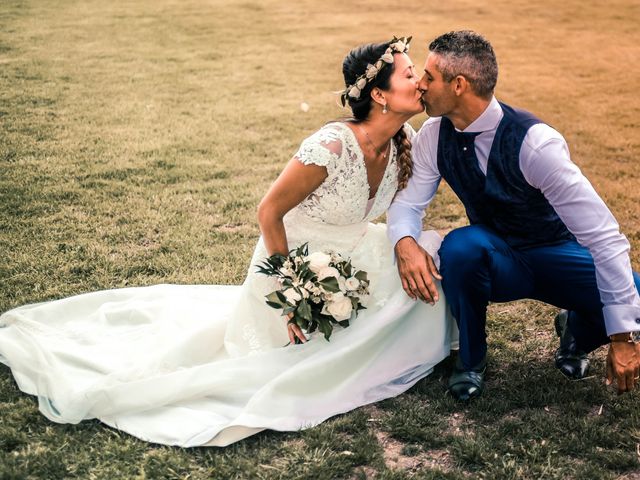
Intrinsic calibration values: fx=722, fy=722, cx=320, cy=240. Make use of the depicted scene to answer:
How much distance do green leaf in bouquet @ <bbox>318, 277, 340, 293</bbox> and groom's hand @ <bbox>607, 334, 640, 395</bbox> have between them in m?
1.41

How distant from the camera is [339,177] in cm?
409

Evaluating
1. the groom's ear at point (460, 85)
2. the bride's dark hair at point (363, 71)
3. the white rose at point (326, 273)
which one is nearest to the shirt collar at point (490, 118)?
the groom's ear at point (460, 85)

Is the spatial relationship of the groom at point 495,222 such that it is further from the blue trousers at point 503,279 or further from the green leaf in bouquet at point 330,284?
the green leaf in bouquet at point 330,284

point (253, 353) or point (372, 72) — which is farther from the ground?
point (372, 72)

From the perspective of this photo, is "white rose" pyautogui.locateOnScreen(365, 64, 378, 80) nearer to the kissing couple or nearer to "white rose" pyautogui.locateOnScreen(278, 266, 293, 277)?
the kissing couple

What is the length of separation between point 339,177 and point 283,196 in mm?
366

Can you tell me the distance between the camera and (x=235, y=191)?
7.13m

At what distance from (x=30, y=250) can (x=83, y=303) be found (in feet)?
3.86

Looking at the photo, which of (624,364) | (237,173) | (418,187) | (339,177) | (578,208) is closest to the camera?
(624,364)

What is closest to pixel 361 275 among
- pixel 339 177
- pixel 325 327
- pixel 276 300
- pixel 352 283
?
pixel 352 283

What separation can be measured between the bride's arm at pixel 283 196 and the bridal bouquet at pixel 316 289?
0.14 m

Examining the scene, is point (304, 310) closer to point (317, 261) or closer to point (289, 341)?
point (317, 261)

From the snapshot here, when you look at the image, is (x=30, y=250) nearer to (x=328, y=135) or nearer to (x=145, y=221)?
(x=145, y=221)

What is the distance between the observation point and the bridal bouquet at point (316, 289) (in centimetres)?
375
